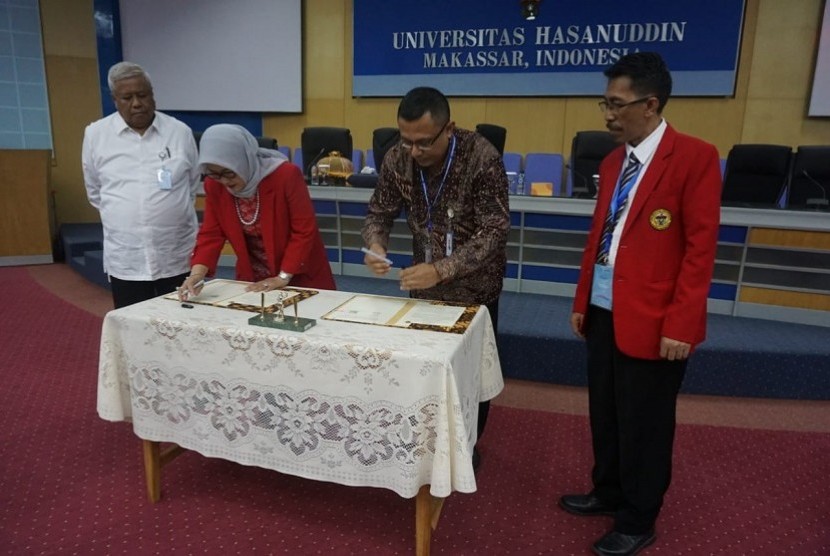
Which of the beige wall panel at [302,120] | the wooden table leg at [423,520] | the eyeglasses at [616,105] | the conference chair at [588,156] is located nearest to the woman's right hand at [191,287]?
the wooden table leg at [423,520]

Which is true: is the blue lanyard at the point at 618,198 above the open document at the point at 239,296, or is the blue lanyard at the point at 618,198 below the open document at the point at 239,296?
above

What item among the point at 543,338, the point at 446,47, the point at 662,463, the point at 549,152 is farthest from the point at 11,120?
the point at 662,463

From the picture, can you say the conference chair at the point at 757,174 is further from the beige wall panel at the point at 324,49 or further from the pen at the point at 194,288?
the beige wall panel at the point at 324,49

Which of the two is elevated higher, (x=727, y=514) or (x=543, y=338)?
(x=543, y=338)

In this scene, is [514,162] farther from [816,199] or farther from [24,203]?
[24,203]

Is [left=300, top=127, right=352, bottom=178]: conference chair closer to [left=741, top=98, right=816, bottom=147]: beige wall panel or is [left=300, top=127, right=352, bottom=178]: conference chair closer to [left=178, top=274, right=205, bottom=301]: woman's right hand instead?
[left=178, top=274, right=205, bottom=301]: woman's right hand

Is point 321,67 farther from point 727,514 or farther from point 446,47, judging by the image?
point 727,514

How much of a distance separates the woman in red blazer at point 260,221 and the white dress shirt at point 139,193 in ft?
0.93

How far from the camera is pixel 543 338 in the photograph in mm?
2949

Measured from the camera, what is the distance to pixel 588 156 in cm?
475

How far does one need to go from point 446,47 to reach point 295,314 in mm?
5254

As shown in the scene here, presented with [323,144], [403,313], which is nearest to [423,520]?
[403,313]

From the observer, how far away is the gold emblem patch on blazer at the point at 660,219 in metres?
1.45

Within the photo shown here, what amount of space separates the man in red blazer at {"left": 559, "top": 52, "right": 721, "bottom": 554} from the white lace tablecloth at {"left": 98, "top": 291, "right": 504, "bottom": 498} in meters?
0.38
